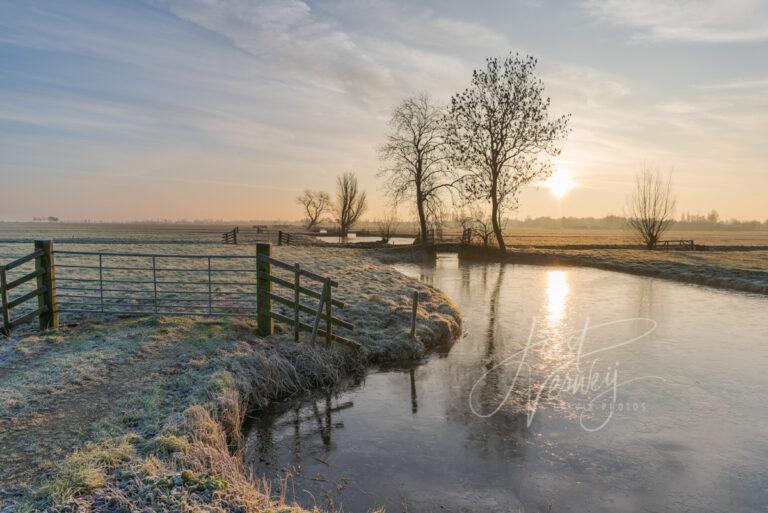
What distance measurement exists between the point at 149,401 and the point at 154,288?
23.1ft

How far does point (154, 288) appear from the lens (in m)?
13.8

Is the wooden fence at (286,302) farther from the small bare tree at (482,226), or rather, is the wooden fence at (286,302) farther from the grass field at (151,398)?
the small bare tree at (482,226)

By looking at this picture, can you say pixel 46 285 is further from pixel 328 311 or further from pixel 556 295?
pixel 556 295

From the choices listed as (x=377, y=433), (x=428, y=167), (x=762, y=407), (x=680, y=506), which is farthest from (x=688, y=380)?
(x=428, y=167)

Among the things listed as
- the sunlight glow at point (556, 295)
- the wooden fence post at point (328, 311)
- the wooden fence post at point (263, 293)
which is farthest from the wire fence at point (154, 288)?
the sunlight glow at point (556, 295)

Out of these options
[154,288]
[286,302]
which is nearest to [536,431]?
[286,302]

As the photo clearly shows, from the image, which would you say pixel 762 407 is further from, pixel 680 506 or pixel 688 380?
pixel 680 506

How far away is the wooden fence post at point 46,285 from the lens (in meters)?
11.4

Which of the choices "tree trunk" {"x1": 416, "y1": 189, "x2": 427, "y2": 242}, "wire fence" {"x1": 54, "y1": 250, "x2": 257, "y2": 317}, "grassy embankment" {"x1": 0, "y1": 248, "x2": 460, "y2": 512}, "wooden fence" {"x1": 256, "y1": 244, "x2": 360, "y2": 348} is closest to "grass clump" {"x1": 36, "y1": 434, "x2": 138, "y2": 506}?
"grassy embankment" {"x1": 0, "y1": 248, "x2": 460, "y2": 512}

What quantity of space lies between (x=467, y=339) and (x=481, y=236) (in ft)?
99.3

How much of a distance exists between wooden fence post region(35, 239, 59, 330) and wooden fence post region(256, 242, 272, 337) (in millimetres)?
5202

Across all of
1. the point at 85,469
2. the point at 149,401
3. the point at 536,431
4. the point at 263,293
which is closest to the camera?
the point at 85,469

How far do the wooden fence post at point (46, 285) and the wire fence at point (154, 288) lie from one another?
1.17 feet

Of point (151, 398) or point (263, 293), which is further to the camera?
point (263, 293)
